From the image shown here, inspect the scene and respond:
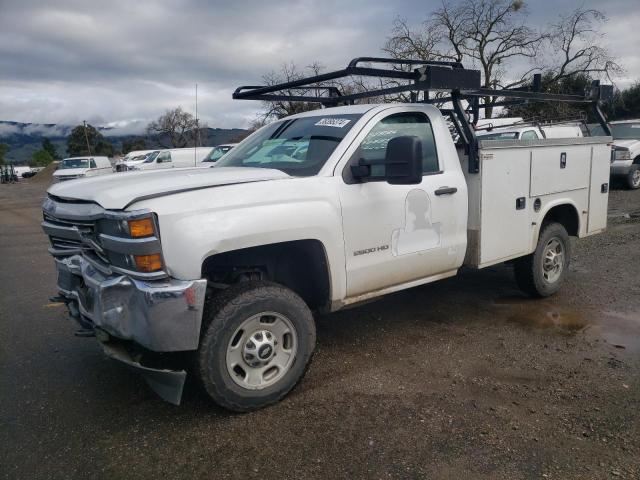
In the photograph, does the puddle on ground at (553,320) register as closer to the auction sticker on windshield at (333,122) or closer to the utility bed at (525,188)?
the utility bed at (525,188)

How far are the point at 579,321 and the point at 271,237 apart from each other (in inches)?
126

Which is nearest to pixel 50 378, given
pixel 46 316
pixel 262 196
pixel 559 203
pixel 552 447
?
pixel 46 316

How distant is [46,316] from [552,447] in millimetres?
4707

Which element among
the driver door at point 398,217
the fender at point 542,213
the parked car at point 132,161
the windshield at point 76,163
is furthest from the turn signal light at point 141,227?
the windshield at point 76,163

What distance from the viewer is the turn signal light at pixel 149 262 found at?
9.24 ft

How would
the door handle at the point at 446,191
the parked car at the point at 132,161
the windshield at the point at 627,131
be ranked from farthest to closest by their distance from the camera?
the parked car at the point at 132,161
the windshield at the point at 627,131
the door handle at the point at 446,191

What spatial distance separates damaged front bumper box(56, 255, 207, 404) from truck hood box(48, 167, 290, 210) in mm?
426

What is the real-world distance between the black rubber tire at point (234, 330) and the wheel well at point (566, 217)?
11.0 feet

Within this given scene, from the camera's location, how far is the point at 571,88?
1033 inches

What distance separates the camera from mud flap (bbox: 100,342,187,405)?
9.71 ft

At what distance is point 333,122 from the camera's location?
4047 mm

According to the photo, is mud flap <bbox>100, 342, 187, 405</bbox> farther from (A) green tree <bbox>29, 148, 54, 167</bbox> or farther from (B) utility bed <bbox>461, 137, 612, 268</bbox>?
(A) green tree <bbox>29, 148, 54, 167</bbox>

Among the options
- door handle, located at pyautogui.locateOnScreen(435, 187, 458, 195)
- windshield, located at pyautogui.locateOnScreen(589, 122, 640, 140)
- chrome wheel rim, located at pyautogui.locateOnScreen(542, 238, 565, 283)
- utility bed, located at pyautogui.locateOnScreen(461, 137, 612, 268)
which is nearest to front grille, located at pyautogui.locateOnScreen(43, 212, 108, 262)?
door handle, located at pyautogui.locateOnScreen(435, 187, 458, 195)

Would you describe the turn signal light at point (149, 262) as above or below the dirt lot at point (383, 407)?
above
